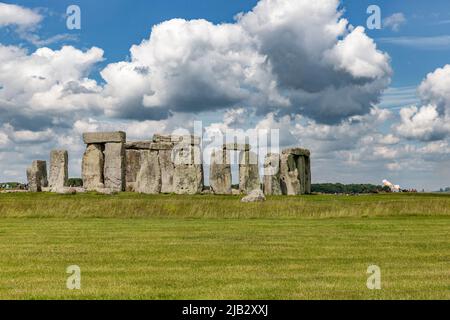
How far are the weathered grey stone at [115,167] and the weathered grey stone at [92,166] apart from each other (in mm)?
738

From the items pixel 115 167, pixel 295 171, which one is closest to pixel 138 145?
pixel 115 167

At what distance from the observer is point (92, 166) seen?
44.9 metres

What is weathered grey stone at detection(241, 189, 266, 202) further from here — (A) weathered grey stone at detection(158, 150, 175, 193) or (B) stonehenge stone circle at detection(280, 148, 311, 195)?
(B) stonehenge stone circle at detection(280, 148, 311, 195)

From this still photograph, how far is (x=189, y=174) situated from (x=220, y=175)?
2.53 metres

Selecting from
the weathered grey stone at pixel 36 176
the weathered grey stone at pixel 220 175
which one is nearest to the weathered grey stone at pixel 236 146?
the weathered grey stone at pixel 220 175

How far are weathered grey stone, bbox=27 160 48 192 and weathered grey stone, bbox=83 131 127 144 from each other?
13.9ft

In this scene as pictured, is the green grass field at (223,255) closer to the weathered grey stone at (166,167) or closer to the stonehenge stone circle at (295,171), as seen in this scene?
the weathered grey stone at (166,167)

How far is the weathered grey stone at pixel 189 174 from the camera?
43.4 meters

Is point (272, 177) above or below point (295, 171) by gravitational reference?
below

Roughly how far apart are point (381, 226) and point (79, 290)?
13.9 m

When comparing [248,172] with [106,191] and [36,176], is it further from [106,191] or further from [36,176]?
[36,176]

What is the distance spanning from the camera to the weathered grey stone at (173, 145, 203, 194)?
43.4 metres

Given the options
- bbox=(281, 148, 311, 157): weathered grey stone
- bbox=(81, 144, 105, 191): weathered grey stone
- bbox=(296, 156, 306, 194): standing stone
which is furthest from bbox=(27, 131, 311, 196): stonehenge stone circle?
bbox=(296, 156, 306, 194): standing stone
